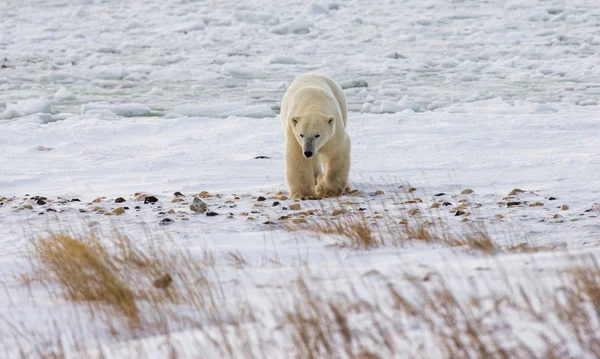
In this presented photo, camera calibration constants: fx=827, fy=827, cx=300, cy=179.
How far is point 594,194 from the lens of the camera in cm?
535

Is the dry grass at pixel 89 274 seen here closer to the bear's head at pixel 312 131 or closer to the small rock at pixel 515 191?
the bear's head at pixel 312 131

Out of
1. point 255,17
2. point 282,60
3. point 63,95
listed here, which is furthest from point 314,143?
point 255,17

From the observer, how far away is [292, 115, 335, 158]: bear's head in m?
5.75

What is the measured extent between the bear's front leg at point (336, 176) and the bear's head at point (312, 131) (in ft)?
0.99

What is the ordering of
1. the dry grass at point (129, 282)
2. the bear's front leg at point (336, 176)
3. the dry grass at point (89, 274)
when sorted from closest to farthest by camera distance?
the dry grass at point (129, 282) → the dry grass at point (89, 274) → the bear's front leg at point (336, 176)

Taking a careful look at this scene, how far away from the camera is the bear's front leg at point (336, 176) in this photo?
20.4 ft

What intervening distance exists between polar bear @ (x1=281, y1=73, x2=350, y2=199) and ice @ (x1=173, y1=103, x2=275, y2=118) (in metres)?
3.24

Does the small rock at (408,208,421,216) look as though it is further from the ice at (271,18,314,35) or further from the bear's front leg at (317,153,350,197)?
the ice at (271,18,314,35)

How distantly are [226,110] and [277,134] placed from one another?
75.3 inches

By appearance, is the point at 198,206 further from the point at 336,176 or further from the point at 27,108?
the point at 27,108

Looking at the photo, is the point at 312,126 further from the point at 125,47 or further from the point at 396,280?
the point at 125,47

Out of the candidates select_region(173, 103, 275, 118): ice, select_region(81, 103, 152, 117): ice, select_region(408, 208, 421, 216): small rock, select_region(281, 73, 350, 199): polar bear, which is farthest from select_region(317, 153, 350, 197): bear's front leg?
select_region(81, 103, 152, 117): ice

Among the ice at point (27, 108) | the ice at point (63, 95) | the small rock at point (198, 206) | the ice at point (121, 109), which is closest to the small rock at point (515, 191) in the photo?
the small rock at point (198, 206)

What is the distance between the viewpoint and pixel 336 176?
623 cm
